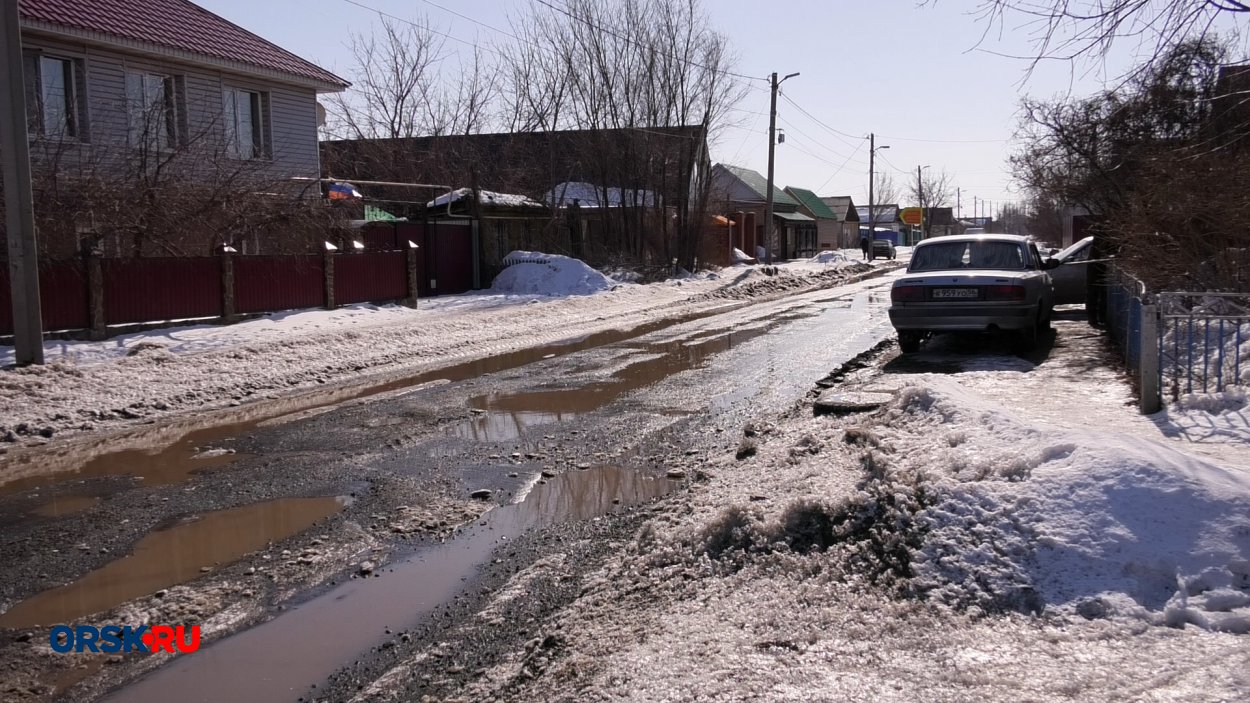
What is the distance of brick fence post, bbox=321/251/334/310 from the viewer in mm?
18281

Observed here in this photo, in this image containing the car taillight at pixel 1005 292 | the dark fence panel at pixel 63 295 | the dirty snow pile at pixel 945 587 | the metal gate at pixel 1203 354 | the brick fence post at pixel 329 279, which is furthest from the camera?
the brick fence post at pixel 329 279

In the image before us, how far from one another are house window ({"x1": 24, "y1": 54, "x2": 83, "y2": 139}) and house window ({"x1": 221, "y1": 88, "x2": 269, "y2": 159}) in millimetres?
2910

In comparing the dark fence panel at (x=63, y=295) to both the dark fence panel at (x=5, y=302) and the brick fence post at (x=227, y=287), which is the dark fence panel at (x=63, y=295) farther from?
the brick fence post at (x=227, y=287)

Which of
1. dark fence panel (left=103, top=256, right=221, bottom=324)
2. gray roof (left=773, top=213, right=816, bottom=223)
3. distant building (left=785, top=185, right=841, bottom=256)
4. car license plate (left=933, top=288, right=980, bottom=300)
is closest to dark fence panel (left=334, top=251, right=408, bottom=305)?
dark fence panel (left=103, top=256, right=221, bottom=324)

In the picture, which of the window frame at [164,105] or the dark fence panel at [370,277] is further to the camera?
the dark fence panel at [370,277]

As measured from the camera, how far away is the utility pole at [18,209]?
11102mm

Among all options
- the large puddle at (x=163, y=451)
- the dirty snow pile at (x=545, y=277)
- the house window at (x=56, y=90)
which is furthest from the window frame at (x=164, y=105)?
the large puddle at (x=163, y=451)

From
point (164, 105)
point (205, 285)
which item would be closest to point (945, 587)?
point (205, 285)

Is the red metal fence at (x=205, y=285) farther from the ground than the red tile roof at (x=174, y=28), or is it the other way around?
the red tile roof at (x=174, y=28)

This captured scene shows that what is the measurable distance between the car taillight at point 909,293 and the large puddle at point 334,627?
703 centimetres

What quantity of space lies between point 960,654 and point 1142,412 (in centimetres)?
446

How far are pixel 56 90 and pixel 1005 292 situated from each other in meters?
17.5

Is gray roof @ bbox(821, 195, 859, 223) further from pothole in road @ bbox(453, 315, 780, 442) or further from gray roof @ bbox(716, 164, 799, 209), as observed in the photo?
pothole in road @ bbox(453, 315, 780, 442)

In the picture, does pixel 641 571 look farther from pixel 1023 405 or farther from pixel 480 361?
pixel 480 361
